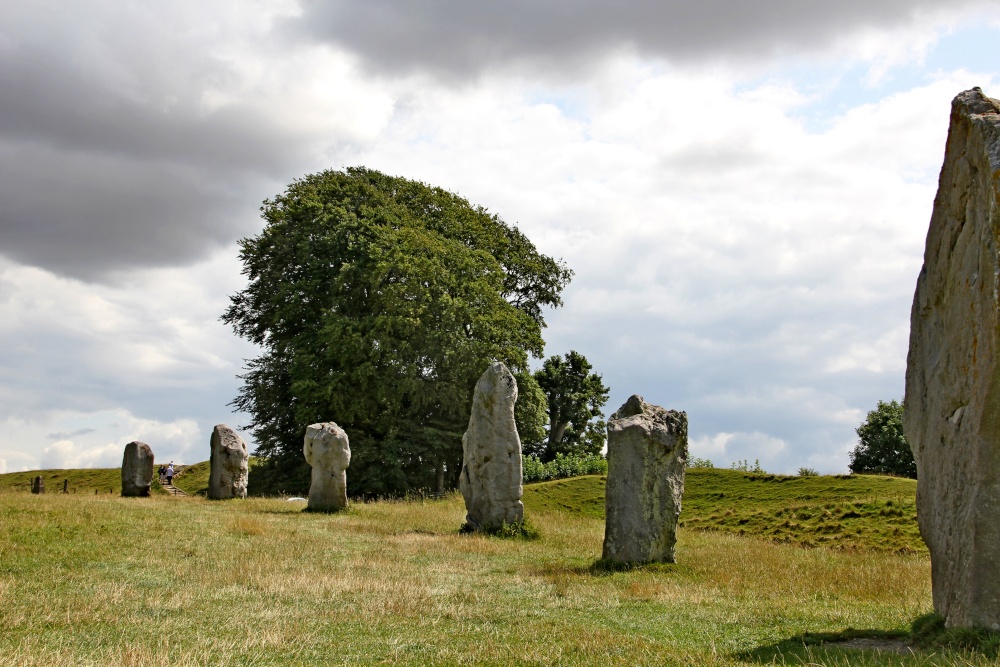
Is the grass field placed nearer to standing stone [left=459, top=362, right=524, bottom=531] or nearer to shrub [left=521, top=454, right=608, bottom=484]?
standing stone [left=459, top=362, right=524, bottom=531]

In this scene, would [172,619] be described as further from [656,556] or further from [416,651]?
[656,556]

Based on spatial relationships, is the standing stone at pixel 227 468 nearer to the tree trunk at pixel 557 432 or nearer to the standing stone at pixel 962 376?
the tree trunk at pixel 557 432

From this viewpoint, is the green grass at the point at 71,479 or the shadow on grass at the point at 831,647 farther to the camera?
the green grass at the point at 71,479

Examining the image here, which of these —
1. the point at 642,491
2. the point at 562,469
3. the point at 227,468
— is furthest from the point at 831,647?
the point at 562,469

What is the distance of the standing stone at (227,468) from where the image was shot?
112ft

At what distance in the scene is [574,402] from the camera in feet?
156

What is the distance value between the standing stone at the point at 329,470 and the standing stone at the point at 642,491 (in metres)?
12.4

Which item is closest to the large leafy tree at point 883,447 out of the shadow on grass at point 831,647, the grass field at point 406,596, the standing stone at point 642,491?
the grass field at point 406,596

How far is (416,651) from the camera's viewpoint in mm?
9336

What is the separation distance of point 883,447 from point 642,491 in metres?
35.0

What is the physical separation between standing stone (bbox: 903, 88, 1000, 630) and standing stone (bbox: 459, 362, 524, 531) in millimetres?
12851

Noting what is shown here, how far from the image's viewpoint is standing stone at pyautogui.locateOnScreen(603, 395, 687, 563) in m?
16.9

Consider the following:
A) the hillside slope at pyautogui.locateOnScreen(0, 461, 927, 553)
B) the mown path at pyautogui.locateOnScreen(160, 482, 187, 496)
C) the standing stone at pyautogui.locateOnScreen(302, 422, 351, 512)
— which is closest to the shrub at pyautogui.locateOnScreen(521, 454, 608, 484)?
the hillside slope at pyautogui.locateOnScreen(0, 461, 927, 553)

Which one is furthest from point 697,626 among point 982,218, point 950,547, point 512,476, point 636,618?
point 512,476
